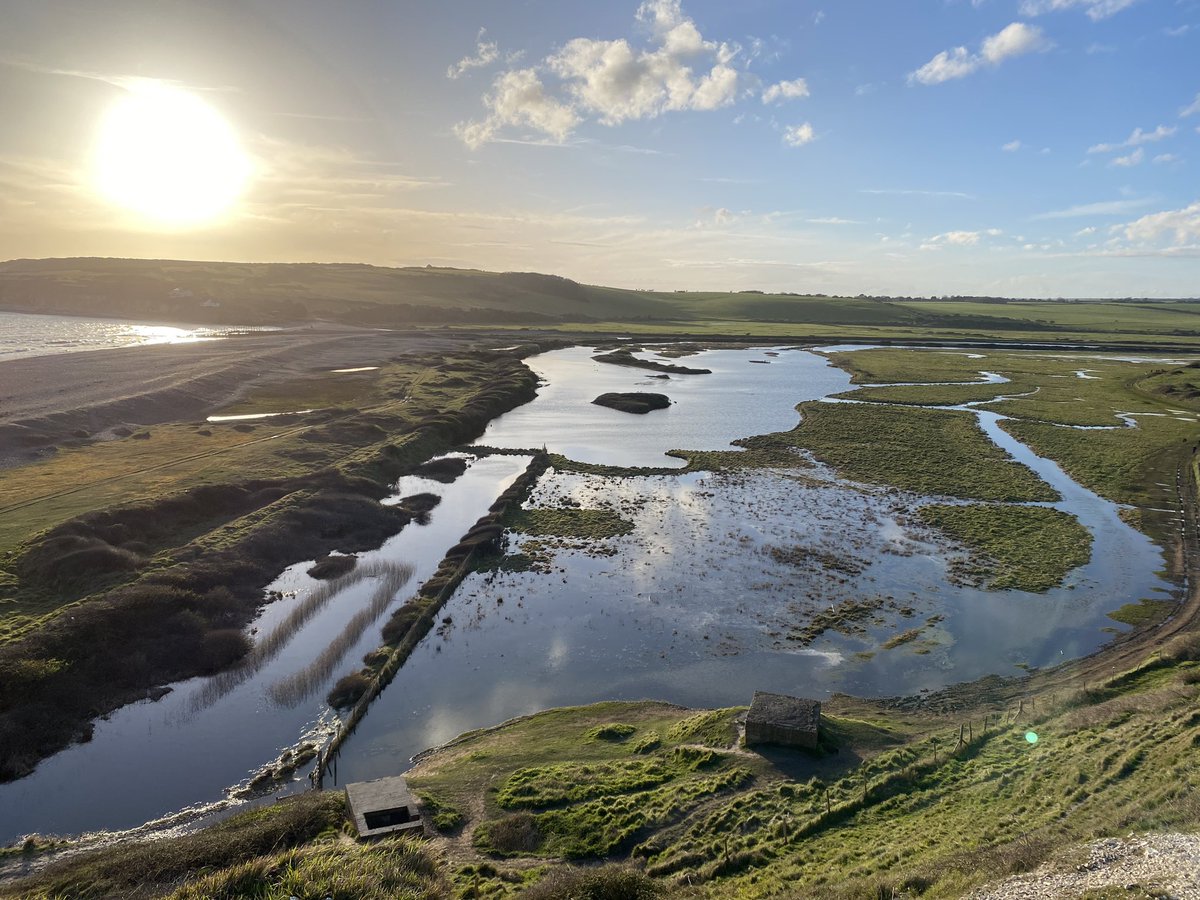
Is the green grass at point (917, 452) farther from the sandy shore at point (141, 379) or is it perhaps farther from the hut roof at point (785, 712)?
the sandy shore at point (141, 379)

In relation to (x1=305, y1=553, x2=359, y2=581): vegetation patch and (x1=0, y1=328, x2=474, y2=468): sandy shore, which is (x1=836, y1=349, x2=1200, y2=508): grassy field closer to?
(x1=305, y1=553, x2=359, y2=581): vegetation patch

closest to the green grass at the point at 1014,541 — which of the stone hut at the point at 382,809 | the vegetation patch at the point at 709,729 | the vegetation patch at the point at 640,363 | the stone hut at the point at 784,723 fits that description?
the stone hut at the point at 784,723

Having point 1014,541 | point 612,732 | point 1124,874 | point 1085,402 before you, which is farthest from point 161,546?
point 1085,402

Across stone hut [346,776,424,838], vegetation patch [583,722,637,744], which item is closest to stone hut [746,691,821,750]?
vegetation patch [583,722,637,744]

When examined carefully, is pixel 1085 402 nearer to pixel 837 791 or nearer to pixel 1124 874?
pixel 837 791

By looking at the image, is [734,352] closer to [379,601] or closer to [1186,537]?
[1186,537]

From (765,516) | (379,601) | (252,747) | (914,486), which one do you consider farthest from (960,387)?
(252,747)
